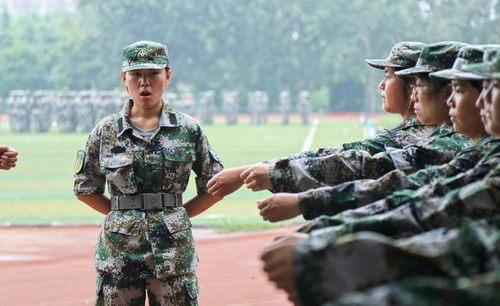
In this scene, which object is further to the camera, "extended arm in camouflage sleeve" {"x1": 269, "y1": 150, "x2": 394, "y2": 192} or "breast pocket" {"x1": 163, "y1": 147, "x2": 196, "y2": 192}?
"breast pocket" {"x1": 163, "y1": 147, "x2": 196, "y2": 192}

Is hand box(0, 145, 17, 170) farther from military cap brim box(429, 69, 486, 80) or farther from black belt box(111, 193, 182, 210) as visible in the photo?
military cap brim box(429, 69, 486, 80)

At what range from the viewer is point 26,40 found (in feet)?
272

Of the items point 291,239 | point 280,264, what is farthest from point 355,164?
point 280,264

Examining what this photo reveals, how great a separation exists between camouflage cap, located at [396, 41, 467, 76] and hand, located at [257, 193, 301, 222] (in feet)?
3.92

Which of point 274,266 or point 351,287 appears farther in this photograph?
point 274,266

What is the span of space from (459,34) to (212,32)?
16217 millimetres

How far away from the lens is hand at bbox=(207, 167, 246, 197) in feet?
16.0

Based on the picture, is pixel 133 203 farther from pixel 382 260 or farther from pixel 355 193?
pixel 382 260

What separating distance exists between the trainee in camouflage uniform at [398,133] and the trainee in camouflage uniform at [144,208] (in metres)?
0.79

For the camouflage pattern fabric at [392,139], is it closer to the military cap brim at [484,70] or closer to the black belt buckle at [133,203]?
the black belt buckle at [133,203]

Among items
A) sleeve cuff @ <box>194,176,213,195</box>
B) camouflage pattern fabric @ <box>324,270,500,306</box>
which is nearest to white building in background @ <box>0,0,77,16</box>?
sleeve cuff @ <box>194,176,213,195</box>

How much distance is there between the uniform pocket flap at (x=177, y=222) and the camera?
18.4ft

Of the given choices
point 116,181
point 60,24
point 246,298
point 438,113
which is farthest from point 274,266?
point 60,24

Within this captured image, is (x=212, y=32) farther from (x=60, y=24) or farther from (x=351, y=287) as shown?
(x=351, y=287)
